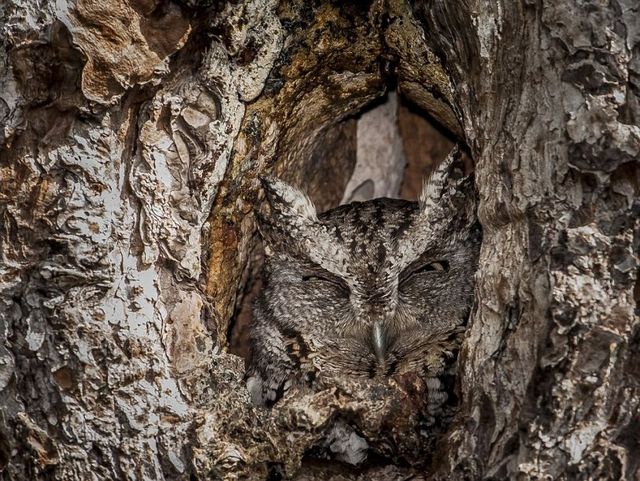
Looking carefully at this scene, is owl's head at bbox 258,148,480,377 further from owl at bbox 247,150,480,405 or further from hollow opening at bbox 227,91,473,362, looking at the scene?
hollow opening at bbox 227,91,473,362

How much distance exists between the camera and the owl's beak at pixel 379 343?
2389mm

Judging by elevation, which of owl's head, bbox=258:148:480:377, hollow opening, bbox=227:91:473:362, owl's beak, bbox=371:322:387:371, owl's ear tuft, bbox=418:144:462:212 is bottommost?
owl's beak, bbox=371:322:387:371

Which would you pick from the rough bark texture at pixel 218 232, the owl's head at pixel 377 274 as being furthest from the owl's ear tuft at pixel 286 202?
the rough bark texture at pixel 218 232

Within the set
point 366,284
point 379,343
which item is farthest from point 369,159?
point 379,343

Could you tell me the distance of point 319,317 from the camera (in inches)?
101

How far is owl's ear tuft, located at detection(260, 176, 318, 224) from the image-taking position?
98.9 inches

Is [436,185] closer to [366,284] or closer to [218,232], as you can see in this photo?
[366,284]

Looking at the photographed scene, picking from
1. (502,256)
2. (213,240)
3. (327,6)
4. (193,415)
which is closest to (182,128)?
(213,240)

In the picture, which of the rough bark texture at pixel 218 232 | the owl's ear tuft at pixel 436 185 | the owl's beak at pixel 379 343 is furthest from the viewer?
the owl's ear tuft at pixel 436 185

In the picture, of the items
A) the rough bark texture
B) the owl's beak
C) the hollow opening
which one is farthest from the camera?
the hollow opening

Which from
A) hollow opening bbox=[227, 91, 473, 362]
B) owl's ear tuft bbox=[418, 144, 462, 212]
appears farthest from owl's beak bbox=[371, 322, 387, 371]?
hollow opening bbox=[227, 91, 473, 362]

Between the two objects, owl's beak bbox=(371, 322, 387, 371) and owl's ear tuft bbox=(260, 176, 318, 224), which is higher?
owl's ear tuft bbox=(260, 176, 318, 224)

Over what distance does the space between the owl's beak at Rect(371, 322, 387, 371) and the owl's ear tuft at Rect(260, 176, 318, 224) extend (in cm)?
39

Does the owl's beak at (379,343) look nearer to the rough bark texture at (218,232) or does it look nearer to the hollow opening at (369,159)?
the rough bark texture at (218,232)
